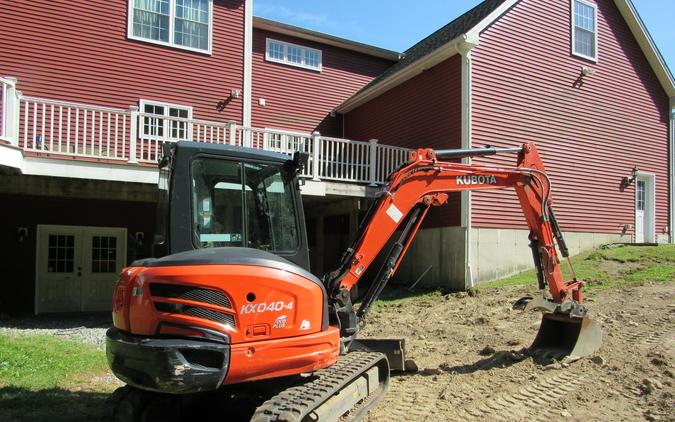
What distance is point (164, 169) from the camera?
5.16m

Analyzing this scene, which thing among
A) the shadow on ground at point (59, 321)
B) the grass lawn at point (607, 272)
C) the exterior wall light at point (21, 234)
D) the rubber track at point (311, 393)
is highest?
the exterior wall light at point (21, 234)

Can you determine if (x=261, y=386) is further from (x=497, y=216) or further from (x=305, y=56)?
(x=305, y=56)

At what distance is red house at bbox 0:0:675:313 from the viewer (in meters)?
13.2

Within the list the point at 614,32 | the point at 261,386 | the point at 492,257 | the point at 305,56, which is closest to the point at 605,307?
the point at 492,257

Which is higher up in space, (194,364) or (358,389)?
(194,364)

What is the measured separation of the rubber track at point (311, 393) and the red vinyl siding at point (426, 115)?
8666 millimetres

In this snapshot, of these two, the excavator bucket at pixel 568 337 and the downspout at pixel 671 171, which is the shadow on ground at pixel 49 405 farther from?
the downspout at pixel 671 171

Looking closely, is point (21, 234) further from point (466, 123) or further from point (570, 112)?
point (570, 112)

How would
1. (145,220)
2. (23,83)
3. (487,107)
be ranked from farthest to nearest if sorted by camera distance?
(145,220), (487,107), (23,83)

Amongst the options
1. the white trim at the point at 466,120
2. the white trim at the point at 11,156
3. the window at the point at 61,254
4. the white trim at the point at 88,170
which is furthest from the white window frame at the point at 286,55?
the white trim at the point at 11,156

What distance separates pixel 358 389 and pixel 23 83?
1217 cm

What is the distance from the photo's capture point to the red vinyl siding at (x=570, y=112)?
559 inches

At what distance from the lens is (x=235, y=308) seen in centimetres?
385

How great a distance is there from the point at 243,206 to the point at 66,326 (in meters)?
9.17
